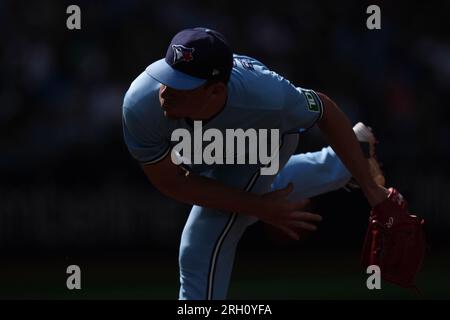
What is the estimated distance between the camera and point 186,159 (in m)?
5.08

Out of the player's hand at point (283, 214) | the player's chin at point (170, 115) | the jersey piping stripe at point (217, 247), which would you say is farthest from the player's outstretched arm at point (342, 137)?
the player's chin at point (170, 115)

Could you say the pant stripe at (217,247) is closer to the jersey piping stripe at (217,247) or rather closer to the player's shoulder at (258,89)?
the jersey piping stripe at (217,247)

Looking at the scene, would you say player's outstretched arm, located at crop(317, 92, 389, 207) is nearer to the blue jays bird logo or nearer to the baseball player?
the baseball player

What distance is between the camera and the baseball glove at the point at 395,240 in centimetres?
533

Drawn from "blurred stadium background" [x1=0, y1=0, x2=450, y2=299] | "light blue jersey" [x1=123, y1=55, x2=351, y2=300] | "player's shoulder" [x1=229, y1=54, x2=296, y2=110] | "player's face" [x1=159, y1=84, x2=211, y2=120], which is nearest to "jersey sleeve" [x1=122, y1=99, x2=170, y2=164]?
"light blue jersey" [x1=123, y1=55, x2=351, y2=300]

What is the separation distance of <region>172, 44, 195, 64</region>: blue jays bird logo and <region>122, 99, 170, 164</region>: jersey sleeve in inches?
11.2

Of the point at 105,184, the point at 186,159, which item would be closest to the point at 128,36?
the point at 105,184

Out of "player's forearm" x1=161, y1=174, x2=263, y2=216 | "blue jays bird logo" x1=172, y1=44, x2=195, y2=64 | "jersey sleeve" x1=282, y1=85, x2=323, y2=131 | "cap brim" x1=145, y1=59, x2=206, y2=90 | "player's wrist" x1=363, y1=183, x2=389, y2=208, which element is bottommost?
"player's wrist" x1=363, y1=183, x2=389, y2=208

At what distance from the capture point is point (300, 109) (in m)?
4.90

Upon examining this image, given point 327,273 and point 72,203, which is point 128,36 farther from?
point 327,273

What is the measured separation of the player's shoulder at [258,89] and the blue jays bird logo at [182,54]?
12.7 inches

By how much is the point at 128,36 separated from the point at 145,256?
200 centimetres

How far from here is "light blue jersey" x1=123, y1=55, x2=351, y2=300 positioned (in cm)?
472
